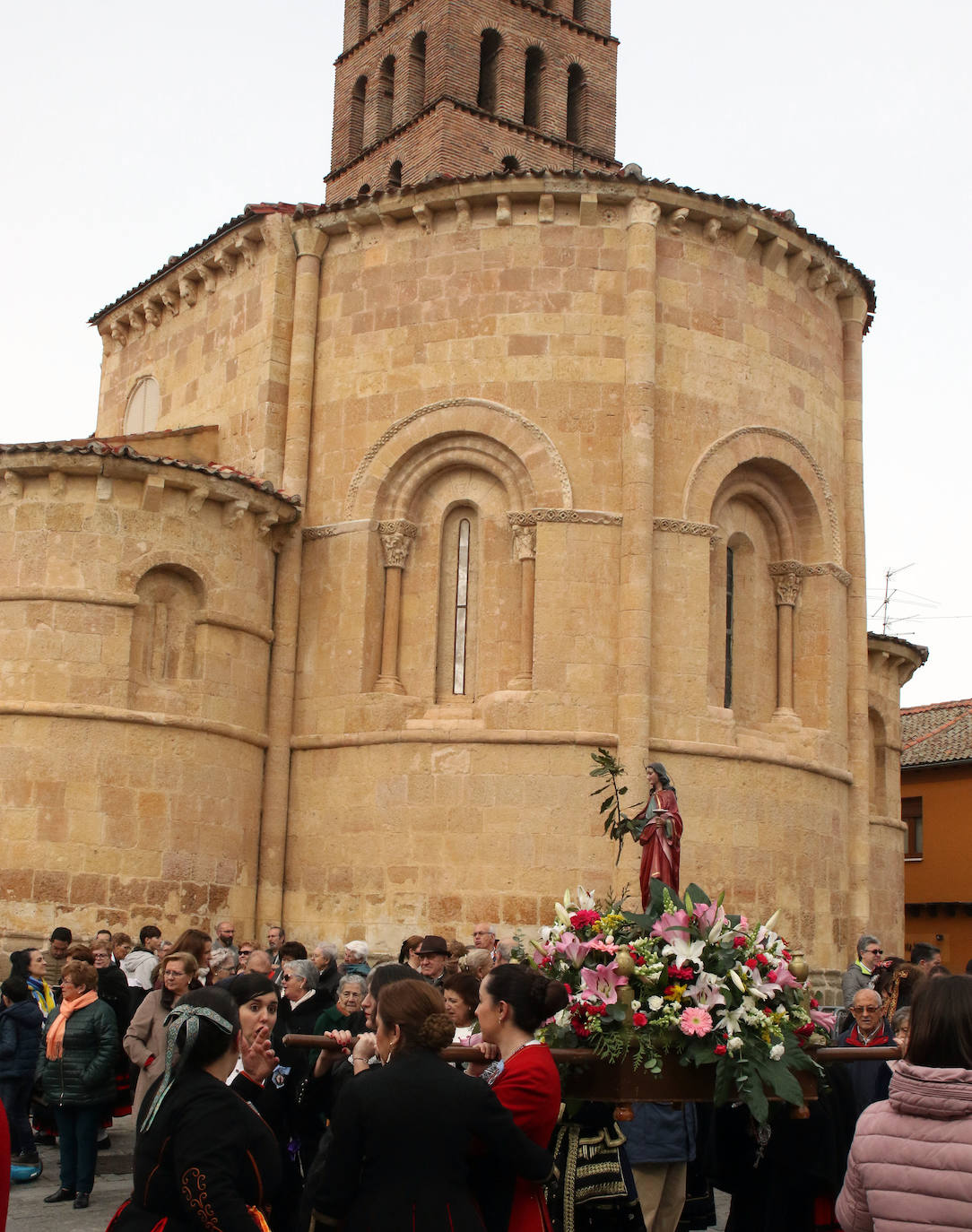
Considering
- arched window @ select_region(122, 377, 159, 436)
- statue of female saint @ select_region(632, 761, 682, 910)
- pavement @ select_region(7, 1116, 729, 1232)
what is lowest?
pavement @ select_region(7, 1116, 729, 1232)

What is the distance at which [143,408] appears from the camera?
23.5 m

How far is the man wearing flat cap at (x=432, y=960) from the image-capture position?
9992 mm

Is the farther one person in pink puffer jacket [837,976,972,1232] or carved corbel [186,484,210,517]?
carved corbel [186,484,210,517]

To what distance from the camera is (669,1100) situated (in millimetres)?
5602

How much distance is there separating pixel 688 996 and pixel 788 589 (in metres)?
14.9

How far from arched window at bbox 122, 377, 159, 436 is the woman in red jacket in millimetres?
18943

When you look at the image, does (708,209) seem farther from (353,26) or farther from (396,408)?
(353,26)

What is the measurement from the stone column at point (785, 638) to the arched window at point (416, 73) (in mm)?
15828

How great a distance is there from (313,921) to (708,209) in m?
10.8

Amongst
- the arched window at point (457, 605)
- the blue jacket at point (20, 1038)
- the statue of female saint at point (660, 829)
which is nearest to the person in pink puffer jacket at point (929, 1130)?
the blue jacket at point (20, 1038)

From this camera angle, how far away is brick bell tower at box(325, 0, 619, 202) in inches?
1155

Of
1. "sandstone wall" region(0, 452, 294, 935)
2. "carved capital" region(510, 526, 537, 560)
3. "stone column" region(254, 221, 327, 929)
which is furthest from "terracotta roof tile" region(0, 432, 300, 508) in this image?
"carved capital" region(510, 526, 537, 560)

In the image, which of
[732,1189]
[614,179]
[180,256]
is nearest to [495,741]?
[614,179]

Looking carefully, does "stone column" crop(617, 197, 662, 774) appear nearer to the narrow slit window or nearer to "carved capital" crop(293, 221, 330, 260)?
the narrow slit window
